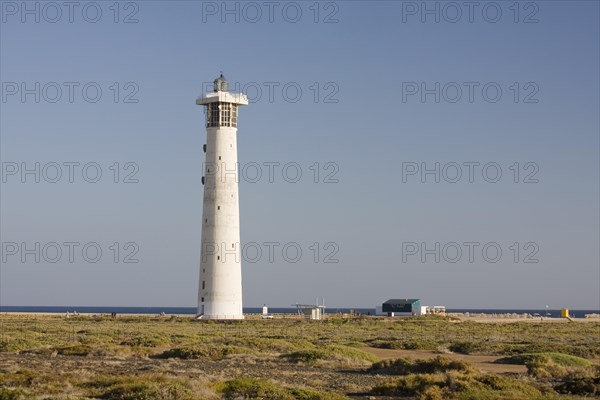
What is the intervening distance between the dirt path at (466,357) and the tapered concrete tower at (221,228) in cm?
2385

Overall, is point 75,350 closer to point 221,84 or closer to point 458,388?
point 458,388

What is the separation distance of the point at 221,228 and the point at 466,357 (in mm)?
30349

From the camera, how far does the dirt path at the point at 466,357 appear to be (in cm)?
3391

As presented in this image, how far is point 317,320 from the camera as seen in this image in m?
77.6

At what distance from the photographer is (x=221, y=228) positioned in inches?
2613

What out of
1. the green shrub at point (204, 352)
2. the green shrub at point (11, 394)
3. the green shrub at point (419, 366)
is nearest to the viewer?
the green shrub at point (11, 394)

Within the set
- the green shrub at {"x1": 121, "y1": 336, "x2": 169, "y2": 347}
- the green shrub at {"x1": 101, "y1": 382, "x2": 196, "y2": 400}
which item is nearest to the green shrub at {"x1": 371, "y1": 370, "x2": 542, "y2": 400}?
the green shrub at {"x1": 101, "y1": 382, "x2": 196, "y2": 400}

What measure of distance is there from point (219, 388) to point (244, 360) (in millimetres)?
11621

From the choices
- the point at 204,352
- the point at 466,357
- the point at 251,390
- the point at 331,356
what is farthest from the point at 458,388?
the point at 466,357

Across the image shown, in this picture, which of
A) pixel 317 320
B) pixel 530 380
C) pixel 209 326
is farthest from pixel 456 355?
pixel 317 320

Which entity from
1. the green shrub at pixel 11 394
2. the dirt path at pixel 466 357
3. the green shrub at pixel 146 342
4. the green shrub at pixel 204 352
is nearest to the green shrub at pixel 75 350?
the green shrub at pixel 204 352

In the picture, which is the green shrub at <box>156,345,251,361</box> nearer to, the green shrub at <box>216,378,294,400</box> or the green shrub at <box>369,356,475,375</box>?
the green shrub at <box>369,356,475,375</box>

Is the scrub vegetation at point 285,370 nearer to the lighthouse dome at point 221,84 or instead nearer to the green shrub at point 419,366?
the green shrub at point 419,366

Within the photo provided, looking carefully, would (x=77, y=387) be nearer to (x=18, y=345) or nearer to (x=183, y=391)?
(x=183, y=391)
